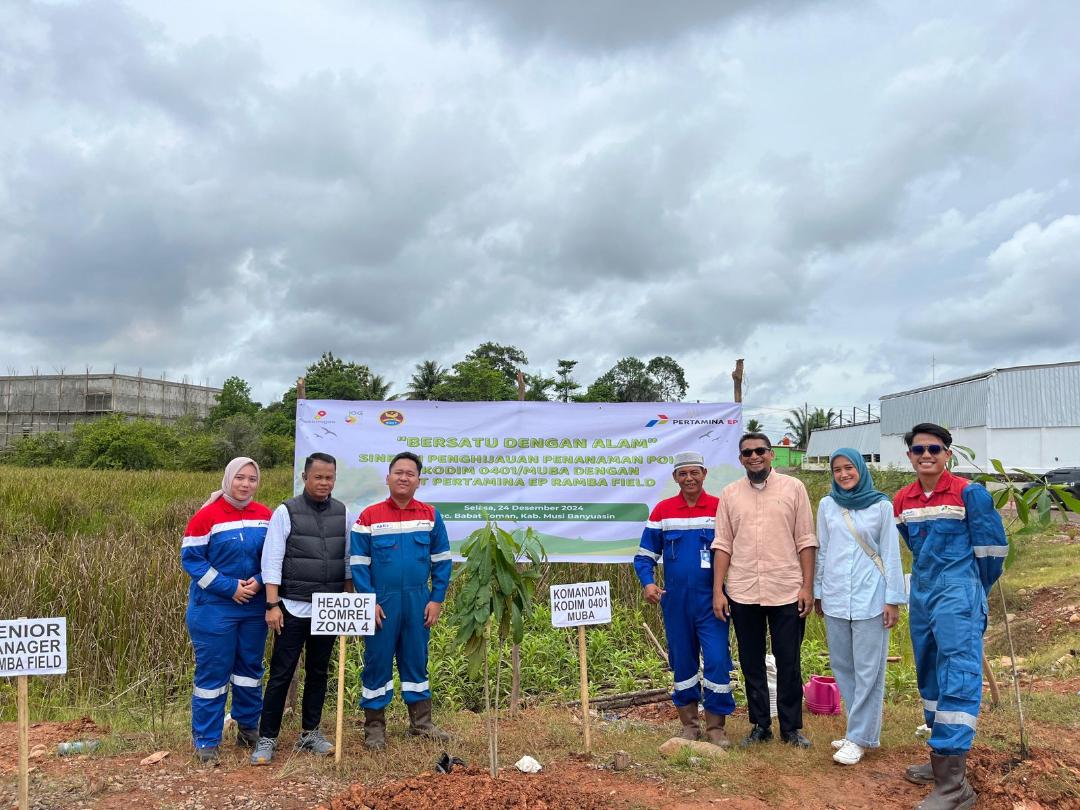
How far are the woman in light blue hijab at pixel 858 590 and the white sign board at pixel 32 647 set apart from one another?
12.8 ft

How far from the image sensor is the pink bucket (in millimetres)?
5129

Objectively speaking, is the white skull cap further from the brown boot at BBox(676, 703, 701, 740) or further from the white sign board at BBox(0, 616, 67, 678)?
the white sign board at BBox(0, 616, 67, 678)

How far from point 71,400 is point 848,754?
48238 millimetres

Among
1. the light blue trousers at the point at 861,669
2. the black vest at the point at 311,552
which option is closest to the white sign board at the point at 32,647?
the black vest at the point at 311,552

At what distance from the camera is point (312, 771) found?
3977 mm

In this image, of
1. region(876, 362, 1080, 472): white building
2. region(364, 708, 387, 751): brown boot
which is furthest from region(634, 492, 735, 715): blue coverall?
region(876, 362, 1080, 472): white building

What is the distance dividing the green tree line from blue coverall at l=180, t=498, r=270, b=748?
14085 mm

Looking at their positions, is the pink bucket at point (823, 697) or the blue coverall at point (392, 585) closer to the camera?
the blue coverall at point (392, 585)

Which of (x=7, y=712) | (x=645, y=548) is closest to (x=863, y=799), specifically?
(x=645, y=548)

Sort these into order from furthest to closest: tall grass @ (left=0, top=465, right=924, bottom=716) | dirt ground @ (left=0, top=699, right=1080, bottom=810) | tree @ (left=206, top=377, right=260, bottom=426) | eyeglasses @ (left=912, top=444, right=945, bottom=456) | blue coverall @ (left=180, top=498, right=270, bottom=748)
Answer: tree @ (left=206, top=377, right=260, bottom=426), tall grass @ (left=0, top=465, right=924, bottom=716), blue coverall @ (left=180, top=498, right=270, bottom=748), eyeglasses @ (left=912, top=444, right=945, bottom=456), dirt ground @ (left=0, top=699, right=1080, bottom=810)

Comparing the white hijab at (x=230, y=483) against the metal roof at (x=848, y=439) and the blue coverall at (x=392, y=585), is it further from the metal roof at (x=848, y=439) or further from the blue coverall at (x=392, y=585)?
the metal roof at (x=848, y=439)

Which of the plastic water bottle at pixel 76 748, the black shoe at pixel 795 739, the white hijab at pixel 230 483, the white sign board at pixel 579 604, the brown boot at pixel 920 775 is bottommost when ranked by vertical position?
the brown boot at pixel 920 775

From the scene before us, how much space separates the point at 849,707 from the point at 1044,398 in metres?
33.7

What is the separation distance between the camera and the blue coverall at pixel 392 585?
14.1ft
